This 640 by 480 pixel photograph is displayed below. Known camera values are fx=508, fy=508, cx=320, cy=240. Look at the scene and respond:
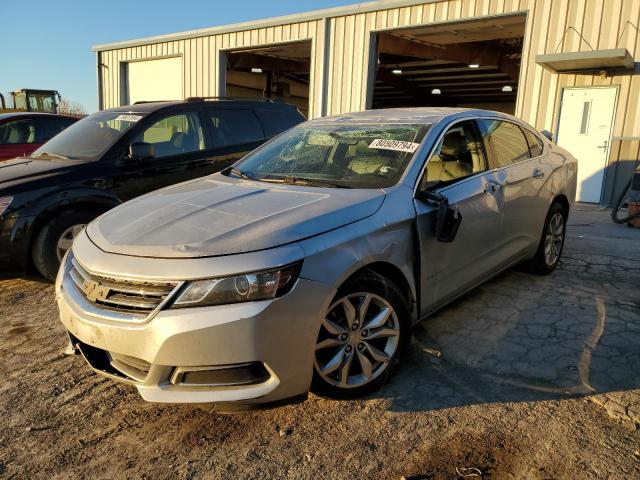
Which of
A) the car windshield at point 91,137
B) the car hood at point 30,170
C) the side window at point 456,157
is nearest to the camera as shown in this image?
the side window at point 456,157

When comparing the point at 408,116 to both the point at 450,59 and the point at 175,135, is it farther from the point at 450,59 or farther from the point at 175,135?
the point at 450,59

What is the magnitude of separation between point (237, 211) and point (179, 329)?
31.1 inches

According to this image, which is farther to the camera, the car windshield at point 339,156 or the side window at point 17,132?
the side window at point 17,132

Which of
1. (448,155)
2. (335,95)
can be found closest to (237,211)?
(448,155)

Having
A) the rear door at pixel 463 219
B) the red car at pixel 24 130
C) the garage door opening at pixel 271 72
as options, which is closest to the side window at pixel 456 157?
the rear door at pixel 463 219

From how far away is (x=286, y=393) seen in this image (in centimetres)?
234

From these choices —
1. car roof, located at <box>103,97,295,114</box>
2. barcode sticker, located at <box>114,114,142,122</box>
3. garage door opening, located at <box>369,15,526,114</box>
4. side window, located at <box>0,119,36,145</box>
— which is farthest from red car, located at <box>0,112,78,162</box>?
garage door opening, located at <box>369,15,526,114</box>

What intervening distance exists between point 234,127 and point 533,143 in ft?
11.0

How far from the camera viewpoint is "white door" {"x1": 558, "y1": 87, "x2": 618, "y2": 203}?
9734mm

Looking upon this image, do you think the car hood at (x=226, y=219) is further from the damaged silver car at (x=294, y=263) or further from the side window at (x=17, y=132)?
the side window at (x=17, y=132)

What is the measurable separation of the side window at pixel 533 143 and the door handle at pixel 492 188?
1.00 m

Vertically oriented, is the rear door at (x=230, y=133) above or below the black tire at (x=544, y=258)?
above

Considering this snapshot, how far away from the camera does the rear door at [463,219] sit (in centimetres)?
308

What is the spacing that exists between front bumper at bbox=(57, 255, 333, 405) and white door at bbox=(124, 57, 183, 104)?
52.2 feet
